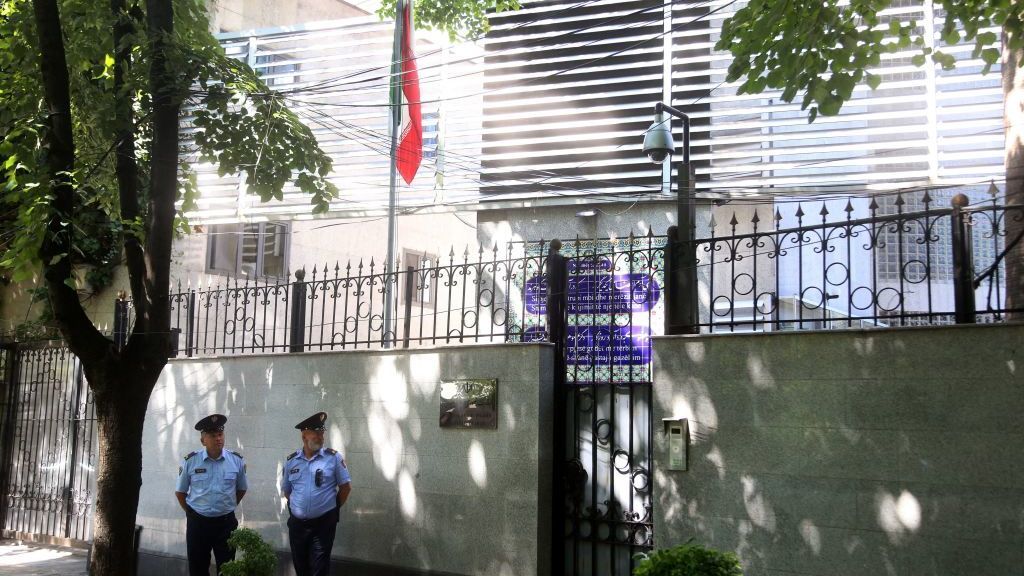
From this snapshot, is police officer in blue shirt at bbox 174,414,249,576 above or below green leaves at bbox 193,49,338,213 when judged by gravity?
below

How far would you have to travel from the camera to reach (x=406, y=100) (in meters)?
12.4

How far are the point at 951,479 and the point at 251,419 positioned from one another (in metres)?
7.27

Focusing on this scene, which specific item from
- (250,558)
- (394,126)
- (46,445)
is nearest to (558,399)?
(250,558)

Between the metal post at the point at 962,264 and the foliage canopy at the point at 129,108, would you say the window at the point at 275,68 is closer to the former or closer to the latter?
the foliage canopy at the point at 129,108

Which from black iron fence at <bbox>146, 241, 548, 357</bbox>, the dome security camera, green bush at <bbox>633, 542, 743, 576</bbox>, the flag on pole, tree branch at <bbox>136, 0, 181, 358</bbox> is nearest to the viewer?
green bush at <bbox>633, 542, 743, 576</bbox>

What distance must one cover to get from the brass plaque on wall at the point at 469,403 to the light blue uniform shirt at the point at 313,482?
3.65 feet

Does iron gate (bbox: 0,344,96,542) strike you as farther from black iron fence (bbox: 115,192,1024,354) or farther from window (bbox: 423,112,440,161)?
window (bbox: 423,112,440,161)

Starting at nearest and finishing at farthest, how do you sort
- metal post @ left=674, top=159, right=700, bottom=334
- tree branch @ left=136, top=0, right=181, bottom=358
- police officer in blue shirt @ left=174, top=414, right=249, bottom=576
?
metal post @ left=674, top=159, right=700, bottom=334, tree branch @ left=136, top=0, right=181, bottom=358, police officer in blue shirt @ left=174, top=414, right=249, bottom=576

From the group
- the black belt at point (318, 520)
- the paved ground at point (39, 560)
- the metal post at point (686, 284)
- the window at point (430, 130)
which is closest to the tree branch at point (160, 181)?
the black belt at point (318, 520)

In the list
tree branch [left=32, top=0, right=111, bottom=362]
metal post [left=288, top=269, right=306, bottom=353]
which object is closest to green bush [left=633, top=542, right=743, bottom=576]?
tree branch [left=32, top=0, right=111, bottom=362]

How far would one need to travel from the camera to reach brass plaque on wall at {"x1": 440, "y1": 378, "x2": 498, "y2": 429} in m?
8.53

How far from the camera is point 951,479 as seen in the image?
624 centimetres

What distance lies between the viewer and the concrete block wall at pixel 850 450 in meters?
6.13

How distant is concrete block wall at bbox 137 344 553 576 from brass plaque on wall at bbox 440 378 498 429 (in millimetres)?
74
